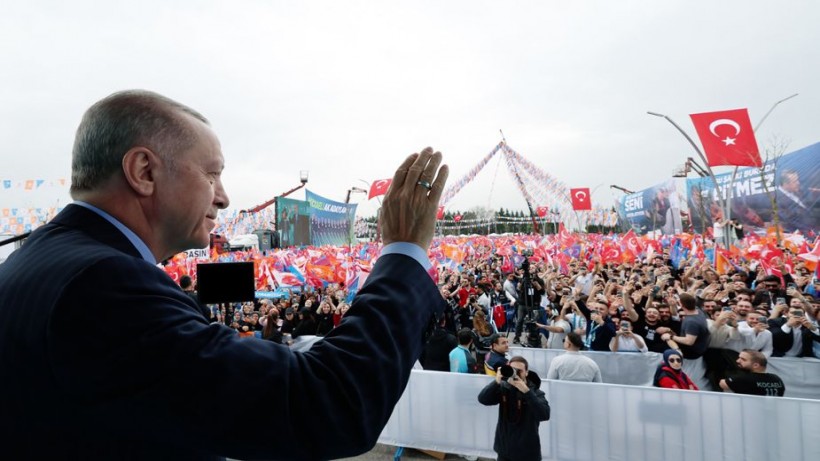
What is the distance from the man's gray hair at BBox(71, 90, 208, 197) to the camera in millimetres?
955

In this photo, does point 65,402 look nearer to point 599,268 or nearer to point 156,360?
point 156,360

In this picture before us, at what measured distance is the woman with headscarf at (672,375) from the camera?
6035 millimetres

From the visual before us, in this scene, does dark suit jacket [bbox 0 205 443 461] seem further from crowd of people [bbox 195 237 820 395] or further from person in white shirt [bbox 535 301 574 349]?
person in white shirt [bbox 535 301 574 349]

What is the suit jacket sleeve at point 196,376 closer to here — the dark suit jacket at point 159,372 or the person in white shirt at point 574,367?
the dark suit jacket at point 159,372

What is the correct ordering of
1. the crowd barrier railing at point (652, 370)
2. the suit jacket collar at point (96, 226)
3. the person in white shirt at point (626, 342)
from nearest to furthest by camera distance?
the suit jacket collar at point (96, 226) → the crowd barrier railing at point (652, 370) → the person in white shirt at point (626, 342)

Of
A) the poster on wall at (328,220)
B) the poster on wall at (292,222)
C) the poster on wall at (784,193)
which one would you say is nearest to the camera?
the poster on wall at (784,193)

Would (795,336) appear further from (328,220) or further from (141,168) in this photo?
(328,220)

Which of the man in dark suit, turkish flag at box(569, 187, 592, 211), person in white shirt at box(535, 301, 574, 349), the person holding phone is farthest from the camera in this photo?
turkish flag at box(569, 187, 592, 211)

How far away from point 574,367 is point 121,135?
619 cm

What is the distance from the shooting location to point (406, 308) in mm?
857

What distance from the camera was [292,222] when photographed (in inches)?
1309

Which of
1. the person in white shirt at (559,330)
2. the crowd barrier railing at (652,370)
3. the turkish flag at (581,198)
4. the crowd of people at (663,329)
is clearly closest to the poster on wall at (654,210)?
the turkish flag at (581,198)

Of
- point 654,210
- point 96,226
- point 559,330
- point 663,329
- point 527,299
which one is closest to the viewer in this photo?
point 96,226

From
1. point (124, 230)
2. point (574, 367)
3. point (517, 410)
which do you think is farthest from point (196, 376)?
point (574, 367)
